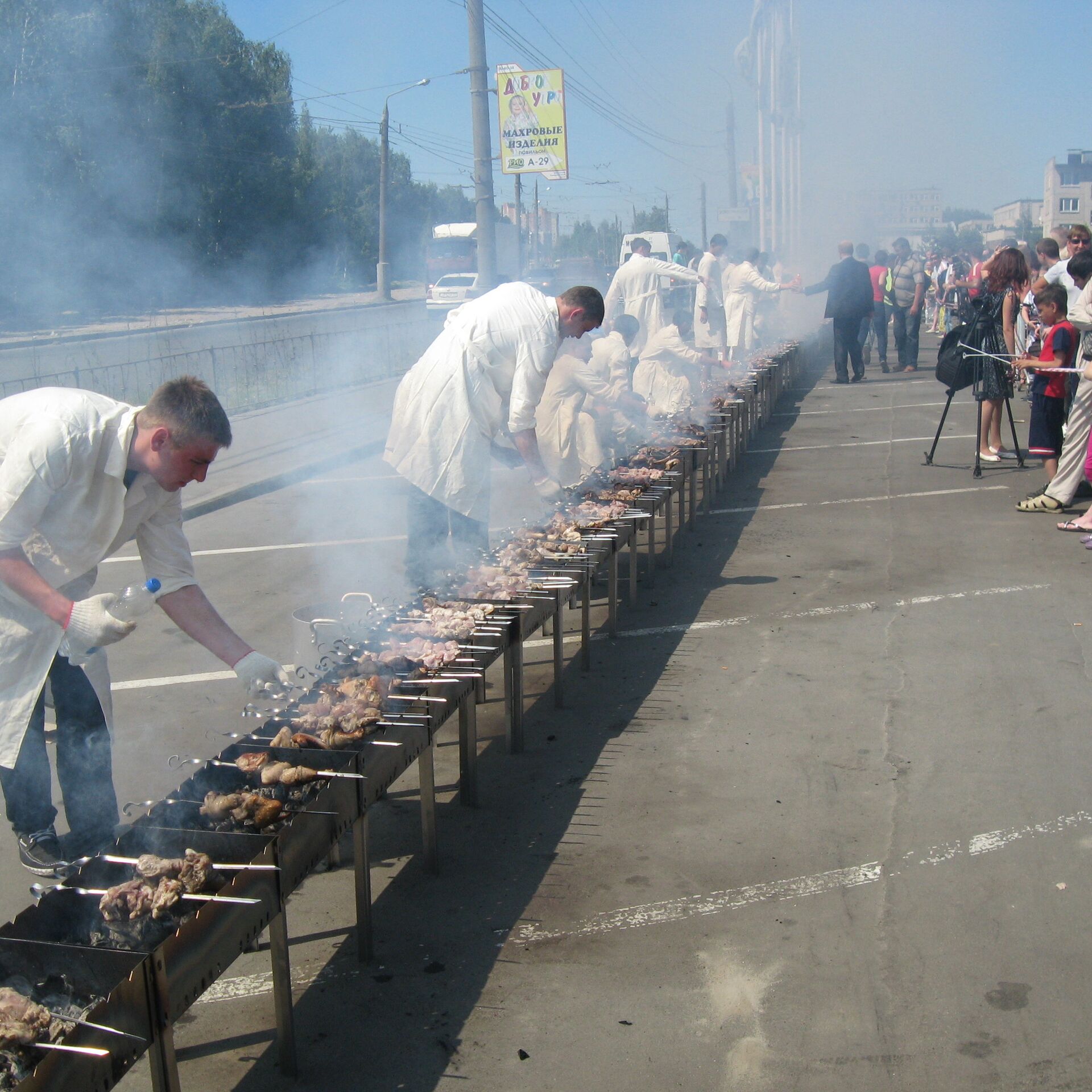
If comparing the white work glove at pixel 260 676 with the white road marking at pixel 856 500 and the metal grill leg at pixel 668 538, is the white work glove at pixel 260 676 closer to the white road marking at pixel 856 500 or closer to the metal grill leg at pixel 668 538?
the metal grill leg at pixel 668 538

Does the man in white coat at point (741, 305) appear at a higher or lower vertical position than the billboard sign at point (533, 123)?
lower

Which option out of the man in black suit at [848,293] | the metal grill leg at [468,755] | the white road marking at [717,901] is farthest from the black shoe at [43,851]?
the man in black suit at [848,293]

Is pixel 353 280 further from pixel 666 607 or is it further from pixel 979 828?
pixel 979 828

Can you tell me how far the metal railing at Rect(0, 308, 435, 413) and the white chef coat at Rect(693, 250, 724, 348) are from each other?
5.96 metres

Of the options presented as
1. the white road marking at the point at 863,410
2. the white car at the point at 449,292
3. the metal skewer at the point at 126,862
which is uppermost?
the white car at the point at 449,292

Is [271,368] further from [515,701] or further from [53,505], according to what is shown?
[53,505]

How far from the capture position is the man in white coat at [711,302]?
15.5m

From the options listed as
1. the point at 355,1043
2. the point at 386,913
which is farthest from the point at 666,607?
the point at 355,1043

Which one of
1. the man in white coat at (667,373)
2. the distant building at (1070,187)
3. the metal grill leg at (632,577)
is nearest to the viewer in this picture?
the metal grill leg at (632,577)

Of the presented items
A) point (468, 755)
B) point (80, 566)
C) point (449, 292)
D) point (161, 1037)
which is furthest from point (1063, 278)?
point (449, 292)

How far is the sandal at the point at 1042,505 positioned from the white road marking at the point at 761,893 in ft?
18.1

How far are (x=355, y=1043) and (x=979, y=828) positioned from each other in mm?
2477

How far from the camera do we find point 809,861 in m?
3.72

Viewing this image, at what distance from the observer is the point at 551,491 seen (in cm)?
729
